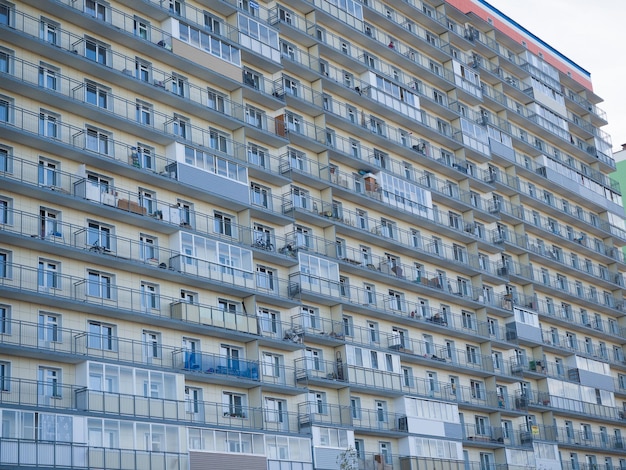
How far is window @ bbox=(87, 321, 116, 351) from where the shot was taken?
45.4m

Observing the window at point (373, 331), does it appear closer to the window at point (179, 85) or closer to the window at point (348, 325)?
the window at point (348, 325)

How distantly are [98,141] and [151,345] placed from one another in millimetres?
9951

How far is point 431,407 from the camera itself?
61.6 m

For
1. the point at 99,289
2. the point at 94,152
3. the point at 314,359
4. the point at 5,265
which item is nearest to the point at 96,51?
the point at 94,152

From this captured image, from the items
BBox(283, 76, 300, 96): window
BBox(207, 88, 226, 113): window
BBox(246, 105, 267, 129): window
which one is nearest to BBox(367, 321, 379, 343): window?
BBox(246, 105, 267, 129): window

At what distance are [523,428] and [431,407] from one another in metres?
11.8

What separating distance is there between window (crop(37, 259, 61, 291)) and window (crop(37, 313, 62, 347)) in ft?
4.06

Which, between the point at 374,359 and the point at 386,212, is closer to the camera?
the point at 374,359

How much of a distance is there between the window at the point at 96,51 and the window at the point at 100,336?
512 inches

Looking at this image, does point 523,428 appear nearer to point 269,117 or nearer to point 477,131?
point 477,131

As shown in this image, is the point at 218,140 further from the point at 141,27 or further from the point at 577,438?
the point at 577,438

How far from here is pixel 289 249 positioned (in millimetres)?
56938

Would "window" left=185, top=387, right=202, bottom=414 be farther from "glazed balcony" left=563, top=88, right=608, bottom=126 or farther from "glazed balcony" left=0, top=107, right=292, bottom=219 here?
"glazed balcony" left=563, top=88, right=608, bottom=126

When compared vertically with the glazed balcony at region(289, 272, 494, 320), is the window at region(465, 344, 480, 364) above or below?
below
